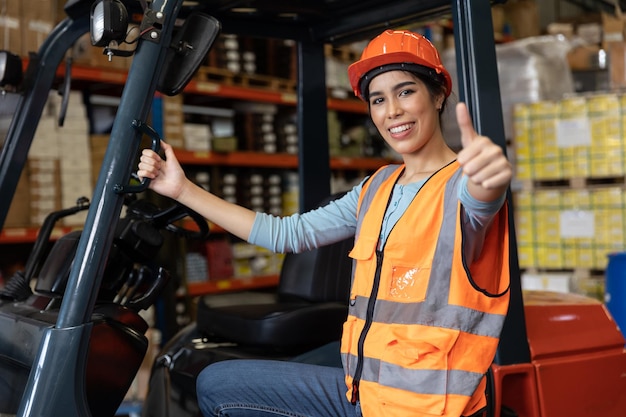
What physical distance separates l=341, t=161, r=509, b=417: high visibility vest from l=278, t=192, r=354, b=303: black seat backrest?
3.95 ft

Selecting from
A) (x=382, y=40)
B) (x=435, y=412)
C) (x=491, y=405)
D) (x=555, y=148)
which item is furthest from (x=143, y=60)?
(x=555, y=148)

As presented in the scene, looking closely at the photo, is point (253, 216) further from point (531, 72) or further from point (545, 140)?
point (531, 72)

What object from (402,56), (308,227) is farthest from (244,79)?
(402,56)

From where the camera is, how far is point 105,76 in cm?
514

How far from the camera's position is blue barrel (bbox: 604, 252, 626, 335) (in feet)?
16.7

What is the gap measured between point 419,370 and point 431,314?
5.0 inches

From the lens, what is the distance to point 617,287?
512 cm

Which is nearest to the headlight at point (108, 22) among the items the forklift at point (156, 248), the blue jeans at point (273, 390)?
the forklift at point (156, 248)

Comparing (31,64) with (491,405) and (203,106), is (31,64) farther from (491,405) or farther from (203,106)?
(203,106)

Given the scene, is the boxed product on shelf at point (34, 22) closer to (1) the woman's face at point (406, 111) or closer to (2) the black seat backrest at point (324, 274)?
(2) the black seat backrest at point (324, 274)

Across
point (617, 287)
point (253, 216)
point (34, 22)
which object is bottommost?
point (617, 287)

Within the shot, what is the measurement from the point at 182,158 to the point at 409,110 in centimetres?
397

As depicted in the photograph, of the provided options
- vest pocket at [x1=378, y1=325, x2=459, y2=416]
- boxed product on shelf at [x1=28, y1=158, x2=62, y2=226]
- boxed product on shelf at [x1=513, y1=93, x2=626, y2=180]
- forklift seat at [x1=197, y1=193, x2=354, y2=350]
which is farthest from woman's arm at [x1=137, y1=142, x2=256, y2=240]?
boxed product on shelf at [x1=513, y1=93, x2=626, y2=180]

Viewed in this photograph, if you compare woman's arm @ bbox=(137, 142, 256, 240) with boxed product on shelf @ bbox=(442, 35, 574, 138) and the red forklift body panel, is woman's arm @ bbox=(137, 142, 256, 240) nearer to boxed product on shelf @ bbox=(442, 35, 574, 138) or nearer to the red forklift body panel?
the red forklift body panel
